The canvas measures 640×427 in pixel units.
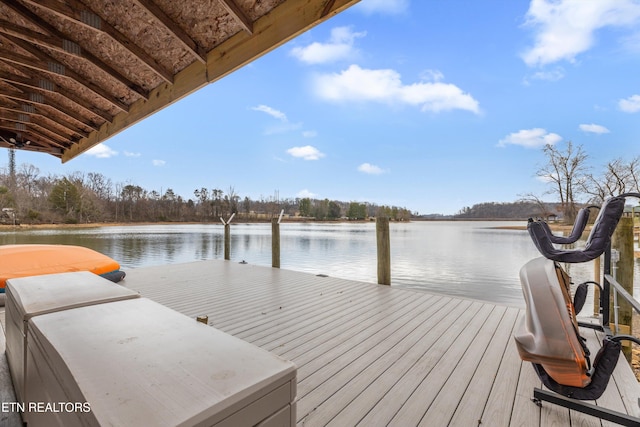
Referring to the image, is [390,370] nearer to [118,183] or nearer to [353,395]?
[353,395]

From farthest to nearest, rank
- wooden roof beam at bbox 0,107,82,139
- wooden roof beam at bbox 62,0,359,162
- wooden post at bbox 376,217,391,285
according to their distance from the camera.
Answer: wooden post at bbox 376,217,391,285
wooden roof beam at bbox 0,107,82,139
wooden roof beam at bbox 62,0,359,162

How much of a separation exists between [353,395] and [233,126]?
153 feet

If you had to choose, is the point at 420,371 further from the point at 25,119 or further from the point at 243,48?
the point at 25,119

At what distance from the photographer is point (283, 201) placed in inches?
1857

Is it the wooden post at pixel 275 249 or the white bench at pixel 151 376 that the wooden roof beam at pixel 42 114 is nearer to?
the wooden post at pixel 275 249

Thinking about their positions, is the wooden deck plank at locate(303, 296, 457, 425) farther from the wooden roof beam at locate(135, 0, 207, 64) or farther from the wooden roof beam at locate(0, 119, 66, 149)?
the wooden roof beam at locate(0, 119, 66, 149)

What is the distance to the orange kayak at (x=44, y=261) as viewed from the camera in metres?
3.27

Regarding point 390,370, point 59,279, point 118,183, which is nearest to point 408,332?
point 390,370

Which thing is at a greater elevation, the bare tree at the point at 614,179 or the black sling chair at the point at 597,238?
the bare tree at the point at 614,179

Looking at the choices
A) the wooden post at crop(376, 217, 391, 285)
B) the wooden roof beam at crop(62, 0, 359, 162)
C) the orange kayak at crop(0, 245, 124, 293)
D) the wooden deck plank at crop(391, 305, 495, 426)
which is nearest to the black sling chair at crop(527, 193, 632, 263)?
the wooden deck plank at crop(391, 305, 495, 426)

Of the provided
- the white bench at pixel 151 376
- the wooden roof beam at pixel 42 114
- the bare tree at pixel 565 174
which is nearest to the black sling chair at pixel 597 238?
the white bench at pixel 151 376

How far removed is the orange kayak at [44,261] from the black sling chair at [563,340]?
A: 14.8 feet

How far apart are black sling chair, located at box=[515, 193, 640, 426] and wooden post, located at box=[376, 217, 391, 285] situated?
8.99 ft

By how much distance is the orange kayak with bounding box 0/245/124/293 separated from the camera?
3.27 m
